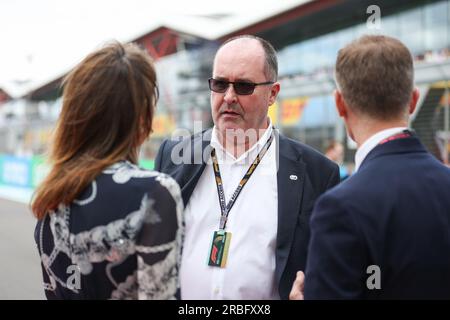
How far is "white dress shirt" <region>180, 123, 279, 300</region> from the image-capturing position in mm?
2301

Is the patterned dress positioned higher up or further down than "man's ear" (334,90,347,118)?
further down

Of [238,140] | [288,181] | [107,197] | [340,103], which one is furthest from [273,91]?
[107,197]

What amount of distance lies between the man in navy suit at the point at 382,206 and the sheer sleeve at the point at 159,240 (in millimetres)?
439

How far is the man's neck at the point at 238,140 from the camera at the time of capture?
2691 mm

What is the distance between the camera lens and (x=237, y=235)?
2379 mm

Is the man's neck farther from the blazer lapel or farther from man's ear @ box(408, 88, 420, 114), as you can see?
man's ear @ box(408, 88, 420, 114)

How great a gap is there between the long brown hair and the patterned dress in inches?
2.5

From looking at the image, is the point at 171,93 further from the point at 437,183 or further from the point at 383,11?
the point at 437,183

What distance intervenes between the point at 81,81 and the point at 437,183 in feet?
4.03

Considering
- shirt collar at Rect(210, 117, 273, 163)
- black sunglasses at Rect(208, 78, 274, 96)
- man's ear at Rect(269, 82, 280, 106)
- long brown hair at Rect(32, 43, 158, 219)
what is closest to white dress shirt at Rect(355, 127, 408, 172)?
long brown hair at Rect(32, 43, 158, 219)

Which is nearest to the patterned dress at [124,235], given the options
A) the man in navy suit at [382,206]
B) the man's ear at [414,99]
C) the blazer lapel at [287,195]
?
the man in navy suit at [382,206]

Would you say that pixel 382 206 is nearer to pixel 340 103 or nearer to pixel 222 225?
pixel 340 103
